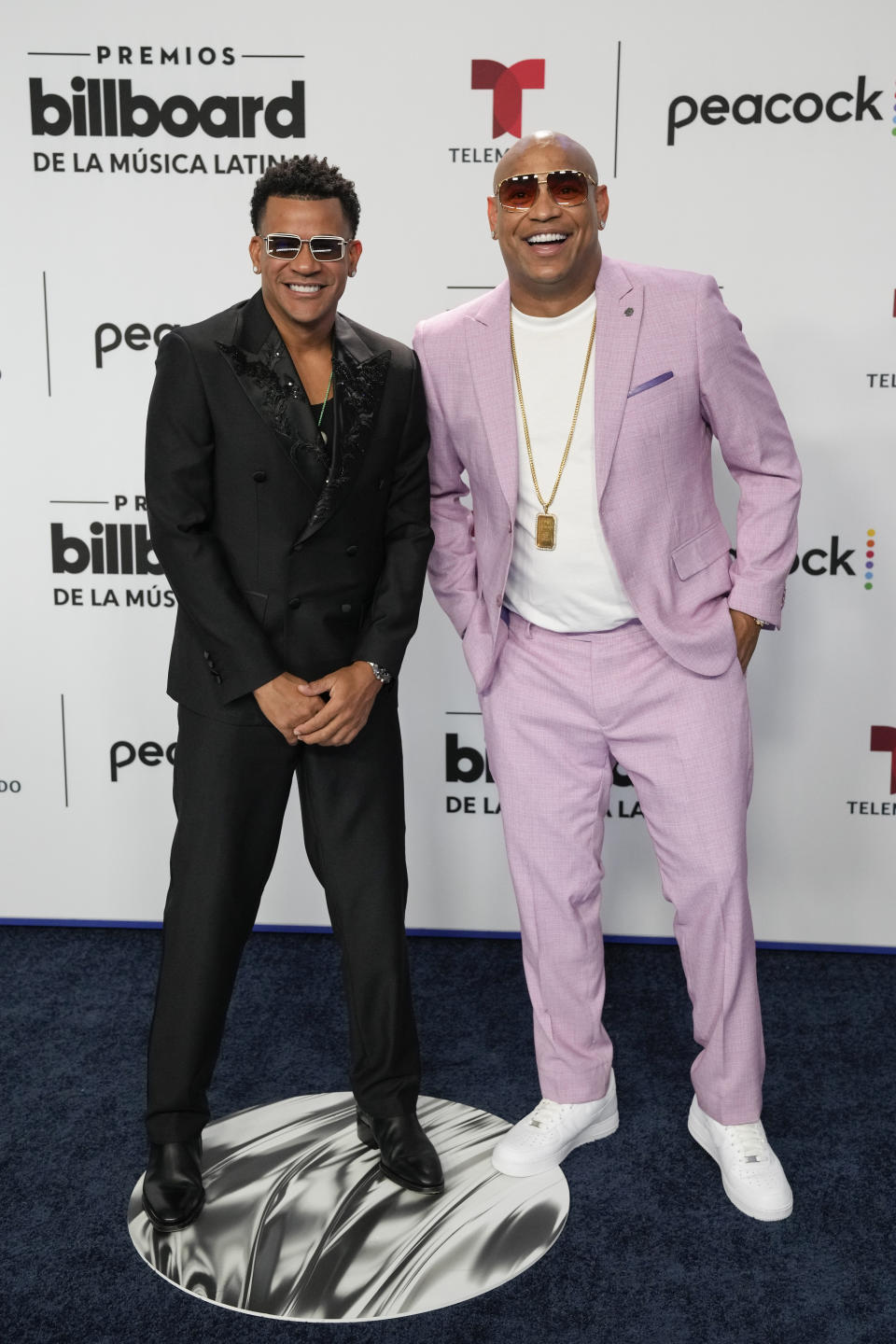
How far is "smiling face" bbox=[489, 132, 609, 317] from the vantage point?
222 cm

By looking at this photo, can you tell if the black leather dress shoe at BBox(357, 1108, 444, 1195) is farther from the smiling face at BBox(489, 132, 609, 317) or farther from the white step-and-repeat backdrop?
the smiling face at BBox(489, 132, 609, 317)

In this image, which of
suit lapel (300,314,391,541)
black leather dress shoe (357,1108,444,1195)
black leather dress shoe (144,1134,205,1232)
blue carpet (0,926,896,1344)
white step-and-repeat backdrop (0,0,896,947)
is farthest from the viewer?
white step-and-repeat backdrop (0,0,896,947)

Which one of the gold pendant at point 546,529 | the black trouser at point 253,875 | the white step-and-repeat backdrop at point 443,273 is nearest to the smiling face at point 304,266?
the gold pendant at point 546,529

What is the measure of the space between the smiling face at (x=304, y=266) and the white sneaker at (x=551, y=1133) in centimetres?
154

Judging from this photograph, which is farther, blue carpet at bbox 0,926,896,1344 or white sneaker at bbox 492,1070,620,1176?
white sneaker at bbox 492,1070,620,1176

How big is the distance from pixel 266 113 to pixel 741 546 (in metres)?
1.74

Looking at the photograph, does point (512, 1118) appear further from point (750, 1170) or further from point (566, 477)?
point (566, 477)

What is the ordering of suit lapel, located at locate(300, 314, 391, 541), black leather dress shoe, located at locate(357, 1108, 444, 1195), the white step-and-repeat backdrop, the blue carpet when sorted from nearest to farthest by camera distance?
the blue carpet < suit lapel, located at locate(300, 314, 391, 541) < black leather dress shoe, located at locate(357, 1108, 444, 1195) < the white step-and-repeat backdrop

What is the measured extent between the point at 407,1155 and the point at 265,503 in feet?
4.01

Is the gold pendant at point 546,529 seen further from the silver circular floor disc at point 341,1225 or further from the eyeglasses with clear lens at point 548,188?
the silver circular floor disc at point 341,1225

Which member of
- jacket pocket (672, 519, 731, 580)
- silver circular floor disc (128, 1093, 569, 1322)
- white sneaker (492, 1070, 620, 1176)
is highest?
jacket pocket (672, 519, 731, 580)

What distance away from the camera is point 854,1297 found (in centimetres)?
216

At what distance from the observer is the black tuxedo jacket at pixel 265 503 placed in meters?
2.19

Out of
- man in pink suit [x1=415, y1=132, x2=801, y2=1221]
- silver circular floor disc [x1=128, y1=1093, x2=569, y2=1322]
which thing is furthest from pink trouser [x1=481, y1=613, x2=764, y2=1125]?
silver circular floor disc [x1=128, y1=1093, x2=569, y2=1322]
